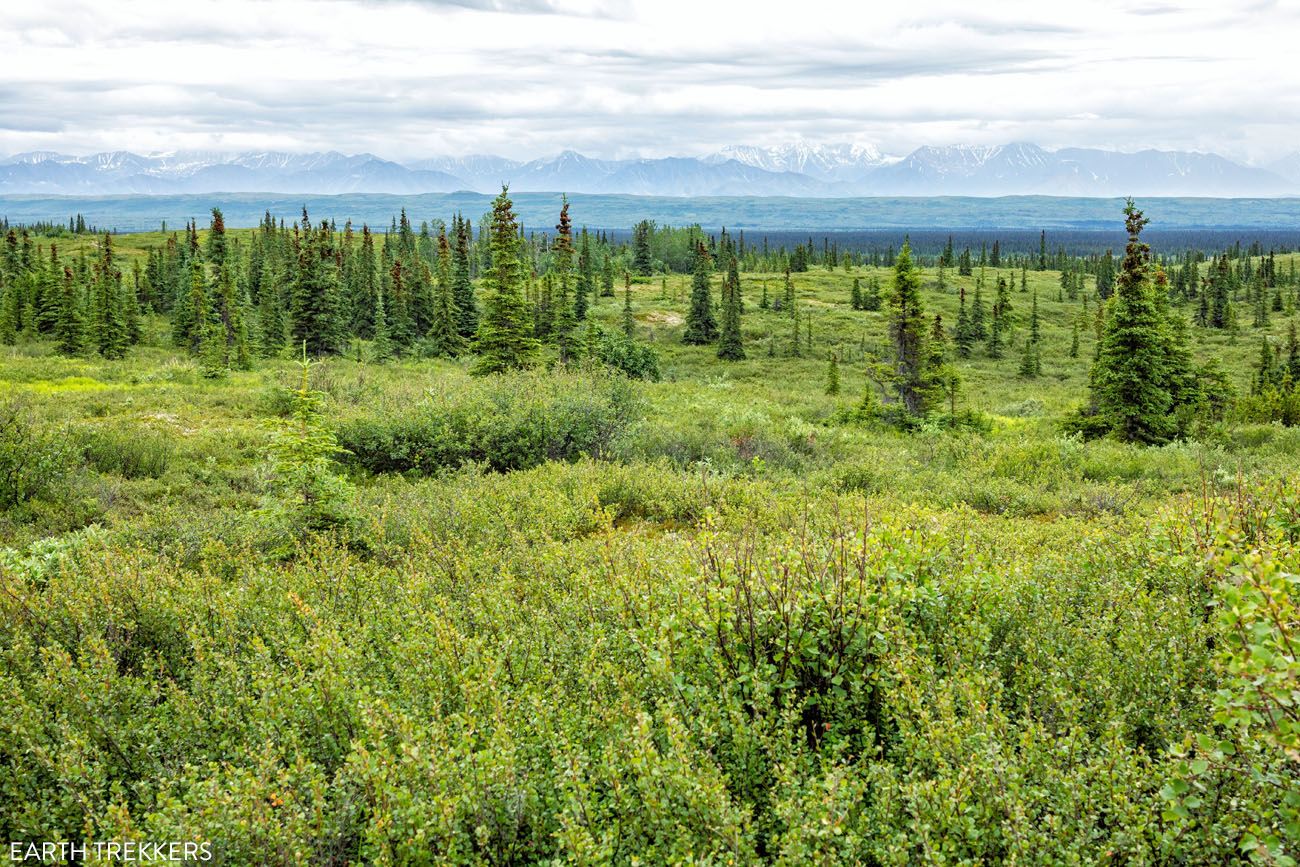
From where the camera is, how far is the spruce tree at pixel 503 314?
1282 inches

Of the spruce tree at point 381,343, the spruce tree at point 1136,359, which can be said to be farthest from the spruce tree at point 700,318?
the spruce tree at point 1136,359

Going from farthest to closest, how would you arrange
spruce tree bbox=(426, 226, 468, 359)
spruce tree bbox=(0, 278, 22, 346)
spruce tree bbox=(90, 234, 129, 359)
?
spruce tree bbox=(426, 226, 468, 359), spruce tree bbox=(0, 278, 22, 346), spruce tree bbox=(90, 234, 129, 359)

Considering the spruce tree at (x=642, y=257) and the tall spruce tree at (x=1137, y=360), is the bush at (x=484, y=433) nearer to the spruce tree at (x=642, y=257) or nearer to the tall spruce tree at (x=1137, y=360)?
the tall spruce tree at (x=1137, y=360)

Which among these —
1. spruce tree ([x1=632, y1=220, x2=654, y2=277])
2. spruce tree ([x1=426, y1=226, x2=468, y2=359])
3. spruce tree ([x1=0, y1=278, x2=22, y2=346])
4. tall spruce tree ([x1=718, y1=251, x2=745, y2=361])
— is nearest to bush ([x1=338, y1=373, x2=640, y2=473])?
spruce tree ([x1=426, y1=226, x2=468, y2=359])

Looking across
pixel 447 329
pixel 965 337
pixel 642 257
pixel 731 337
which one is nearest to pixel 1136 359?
pixel 731 337

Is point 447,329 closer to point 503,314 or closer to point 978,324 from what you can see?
point 503,314

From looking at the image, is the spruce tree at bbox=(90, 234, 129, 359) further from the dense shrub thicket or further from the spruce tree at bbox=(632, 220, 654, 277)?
the spruce tree at bbox=(632, 220, 654, 277)

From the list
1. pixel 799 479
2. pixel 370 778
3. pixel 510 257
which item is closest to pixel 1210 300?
pixel 510 257

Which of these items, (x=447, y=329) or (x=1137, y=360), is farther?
(x=447, y=329)

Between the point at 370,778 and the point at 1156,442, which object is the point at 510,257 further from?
the point at 370,778

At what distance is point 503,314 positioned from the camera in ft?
108

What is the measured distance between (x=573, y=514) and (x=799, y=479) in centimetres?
539

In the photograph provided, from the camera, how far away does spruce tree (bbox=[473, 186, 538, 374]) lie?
107ft

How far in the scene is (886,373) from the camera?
112 ft
